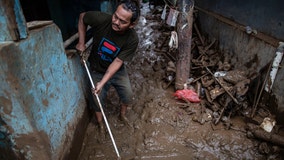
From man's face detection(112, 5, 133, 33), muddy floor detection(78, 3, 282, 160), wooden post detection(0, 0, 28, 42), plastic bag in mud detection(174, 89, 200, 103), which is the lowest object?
muddy floor detection(78, 3, 282, 160)

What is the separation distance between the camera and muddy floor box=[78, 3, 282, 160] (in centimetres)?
342

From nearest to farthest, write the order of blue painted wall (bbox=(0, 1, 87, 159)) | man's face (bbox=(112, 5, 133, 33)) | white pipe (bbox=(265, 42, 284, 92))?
blue painted wall (bbox=(0, 1, 87, 159)), man's face (bbox=(112, 5, 133, 33)), white pipe (bbox=(265, 42, 284, 92))

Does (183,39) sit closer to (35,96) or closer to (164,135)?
(164,135)

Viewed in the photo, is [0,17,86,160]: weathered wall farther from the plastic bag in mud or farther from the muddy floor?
the plastic bag in mud

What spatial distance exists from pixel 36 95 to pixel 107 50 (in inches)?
51.8

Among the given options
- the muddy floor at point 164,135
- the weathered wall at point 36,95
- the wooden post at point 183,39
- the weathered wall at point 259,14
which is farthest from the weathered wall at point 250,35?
the weathered wall at point 36,95

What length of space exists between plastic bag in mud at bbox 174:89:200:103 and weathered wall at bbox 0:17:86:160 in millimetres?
2386

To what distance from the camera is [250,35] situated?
175 inches

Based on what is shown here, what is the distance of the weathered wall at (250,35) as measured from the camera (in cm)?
375

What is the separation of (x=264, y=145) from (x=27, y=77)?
366cm

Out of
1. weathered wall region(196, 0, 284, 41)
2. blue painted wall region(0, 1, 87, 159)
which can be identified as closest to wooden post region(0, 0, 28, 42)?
blue painted wall region(0, 1, 87, 159)

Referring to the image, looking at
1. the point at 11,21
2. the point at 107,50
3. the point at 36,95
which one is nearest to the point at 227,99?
the point at 107,50

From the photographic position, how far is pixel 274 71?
370 centimetres

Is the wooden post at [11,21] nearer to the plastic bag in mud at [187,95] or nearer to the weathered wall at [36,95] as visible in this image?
the weathered wall at [36,95]
